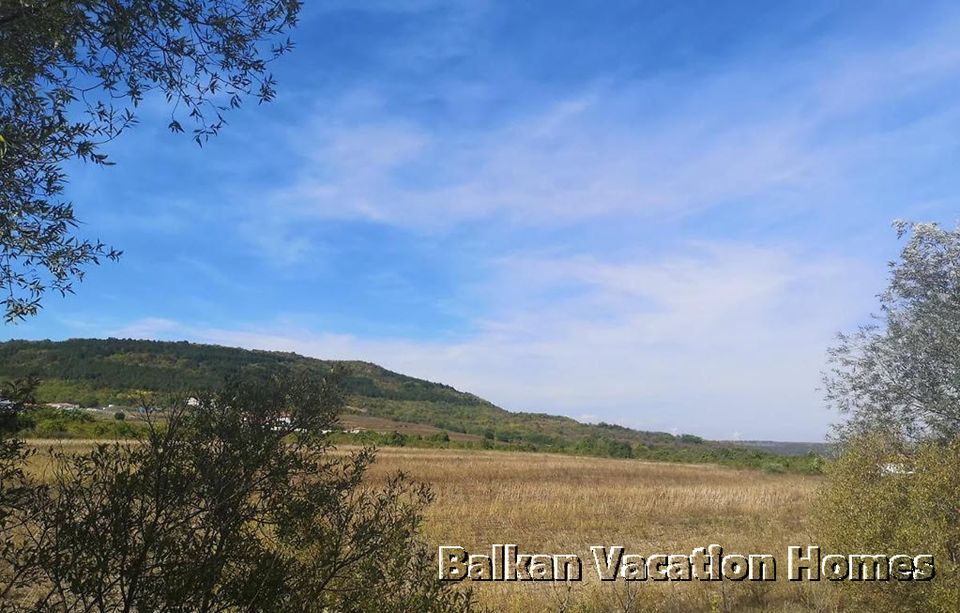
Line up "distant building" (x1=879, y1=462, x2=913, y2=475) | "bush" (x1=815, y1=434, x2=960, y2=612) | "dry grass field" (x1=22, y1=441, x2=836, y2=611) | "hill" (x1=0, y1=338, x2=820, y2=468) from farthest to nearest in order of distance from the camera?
"hill" (x1=0, y1=338, x2=820, y2=468)
"dry grass field" (x1=22, y1=441, x2=836, y2=611)
"distant building" (x1=879, y1=462, x2=913, y2=475)
"bush" (x1=815, y1=434, x2=960, y2=612)

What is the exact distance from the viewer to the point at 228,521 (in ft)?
12.4

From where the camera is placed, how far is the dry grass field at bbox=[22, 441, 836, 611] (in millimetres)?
9758

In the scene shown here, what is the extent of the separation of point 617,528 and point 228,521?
664 inches

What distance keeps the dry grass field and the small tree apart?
52 centimetres

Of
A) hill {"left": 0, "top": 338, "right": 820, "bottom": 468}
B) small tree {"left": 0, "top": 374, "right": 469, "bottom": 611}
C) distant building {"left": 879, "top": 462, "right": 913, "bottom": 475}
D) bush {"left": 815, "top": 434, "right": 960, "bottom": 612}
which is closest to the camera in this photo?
small tree {"left": 0, "top": 374, "right": 469, "bottom": 611}

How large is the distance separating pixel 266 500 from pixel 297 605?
2.42ft

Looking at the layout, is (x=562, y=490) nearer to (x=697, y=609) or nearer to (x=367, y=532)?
(x=697, y=609)

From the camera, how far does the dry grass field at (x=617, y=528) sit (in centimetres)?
976

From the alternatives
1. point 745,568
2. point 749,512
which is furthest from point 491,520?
point 749,512

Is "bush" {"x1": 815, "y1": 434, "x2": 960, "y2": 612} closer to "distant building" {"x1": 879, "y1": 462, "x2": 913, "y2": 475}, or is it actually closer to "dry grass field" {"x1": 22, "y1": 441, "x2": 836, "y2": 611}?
"distant building" {"x1": 879, "y1": 462, "x2": 913, "y2": 475}

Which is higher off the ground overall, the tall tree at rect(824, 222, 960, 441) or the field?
the tall tree at rect(824, 222, 960, 441)

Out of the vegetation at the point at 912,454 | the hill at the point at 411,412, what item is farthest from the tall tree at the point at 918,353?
the hill at the point at 411,412

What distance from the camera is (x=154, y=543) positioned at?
338cm

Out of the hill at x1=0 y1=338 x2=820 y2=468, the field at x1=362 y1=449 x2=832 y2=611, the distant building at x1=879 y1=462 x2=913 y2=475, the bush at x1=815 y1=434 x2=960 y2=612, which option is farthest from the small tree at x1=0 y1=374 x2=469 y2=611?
the hill at x1=0 y1=338 x2=820 y2=468
